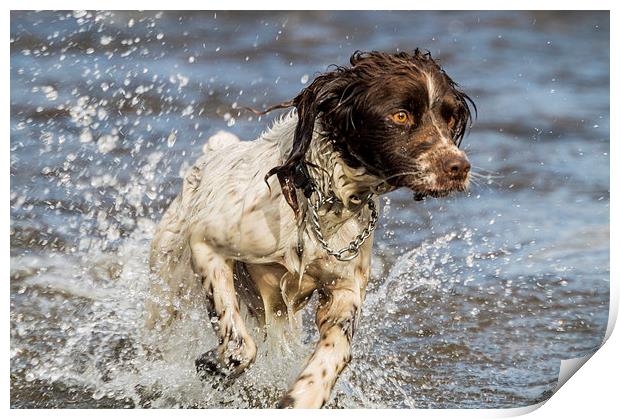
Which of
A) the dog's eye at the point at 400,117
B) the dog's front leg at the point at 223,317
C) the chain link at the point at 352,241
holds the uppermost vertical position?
the dog's eye at the point at 400,117

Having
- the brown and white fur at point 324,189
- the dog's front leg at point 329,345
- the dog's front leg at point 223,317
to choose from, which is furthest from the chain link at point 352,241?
the dog's front leg at point 223,317

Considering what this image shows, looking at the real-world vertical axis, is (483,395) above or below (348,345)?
below

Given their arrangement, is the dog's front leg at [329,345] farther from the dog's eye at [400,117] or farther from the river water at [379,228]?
the dog's eye at [400,117]

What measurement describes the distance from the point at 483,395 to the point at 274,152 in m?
1.63

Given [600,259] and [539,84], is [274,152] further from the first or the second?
[539,84]

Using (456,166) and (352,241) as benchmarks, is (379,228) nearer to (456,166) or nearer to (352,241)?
(352,241)

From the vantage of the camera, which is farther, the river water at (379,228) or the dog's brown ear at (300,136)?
the river water at (379,228)

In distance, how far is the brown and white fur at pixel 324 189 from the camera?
13.5ft

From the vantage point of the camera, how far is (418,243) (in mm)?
7004

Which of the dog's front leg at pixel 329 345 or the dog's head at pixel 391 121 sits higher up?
the dog's head at pixel 391 121

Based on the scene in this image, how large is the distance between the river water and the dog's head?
44.3 inches

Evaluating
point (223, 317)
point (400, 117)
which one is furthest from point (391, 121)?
point (223, 317)
